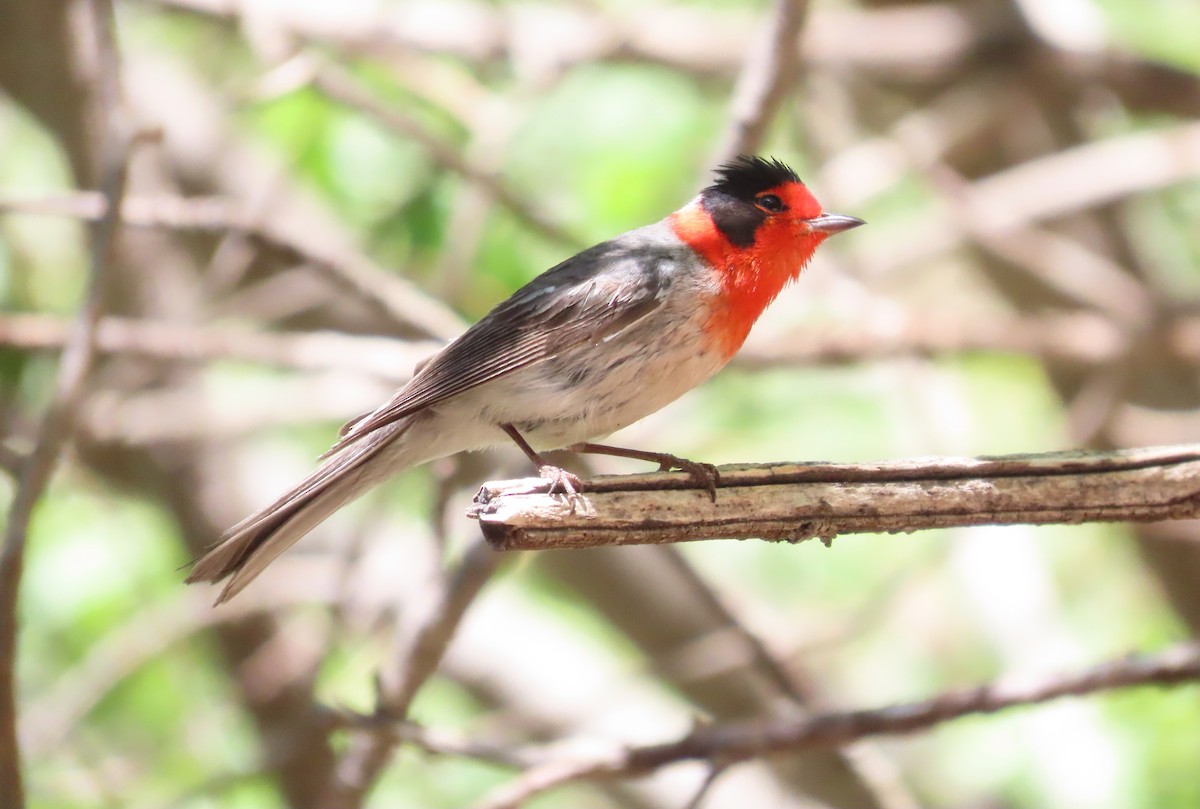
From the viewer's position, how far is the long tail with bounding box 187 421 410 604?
10.7 feet

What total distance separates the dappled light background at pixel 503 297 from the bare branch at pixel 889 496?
1.79 m

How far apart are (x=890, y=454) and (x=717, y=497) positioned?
15.7ft

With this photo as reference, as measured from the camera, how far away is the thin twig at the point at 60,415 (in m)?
3.29

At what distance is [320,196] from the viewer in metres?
6.63

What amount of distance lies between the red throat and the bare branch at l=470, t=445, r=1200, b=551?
3.22ft

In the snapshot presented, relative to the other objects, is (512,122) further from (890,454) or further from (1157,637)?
(1157,637)

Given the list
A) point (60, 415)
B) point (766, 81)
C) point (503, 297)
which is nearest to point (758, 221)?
point (766, 81)

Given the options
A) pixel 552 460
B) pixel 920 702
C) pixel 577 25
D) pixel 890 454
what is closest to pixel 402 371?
pixel 552 460

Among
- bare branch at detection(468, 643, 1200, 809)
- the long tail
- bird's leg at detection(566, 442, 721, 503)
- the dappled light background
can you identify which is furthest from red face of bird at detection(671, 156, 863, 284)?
bare branch at detection(468, 643, 1200, 809)

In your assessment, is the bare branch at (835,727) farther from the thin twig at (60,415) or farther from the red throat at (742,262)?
the thin twig at (60,415)

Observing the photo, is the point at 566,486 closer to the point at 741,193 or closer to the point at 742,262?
the point at 742,262

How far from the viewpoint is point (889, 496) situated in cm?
282

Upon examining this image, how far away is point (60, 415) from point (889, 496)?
232cm

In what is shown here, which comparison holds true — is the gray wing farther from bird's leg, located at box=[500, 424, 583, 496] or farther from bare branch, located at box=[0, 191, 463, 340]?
bare branch, located at box=[0, 191, 463, 340]
